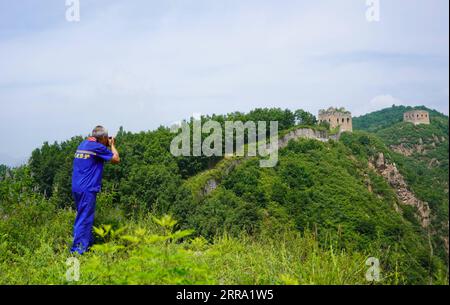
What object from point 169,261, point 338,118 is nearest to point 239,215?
point 169,261

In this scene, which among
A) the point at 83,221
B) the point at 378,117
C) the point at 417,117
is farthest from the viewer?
the point at 378,117

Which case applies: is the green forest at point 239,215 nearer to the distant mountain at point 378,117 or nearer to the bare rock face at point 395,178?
the bare rock face at point 395,178

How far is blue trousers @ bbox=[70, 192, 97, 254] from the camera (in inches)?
207

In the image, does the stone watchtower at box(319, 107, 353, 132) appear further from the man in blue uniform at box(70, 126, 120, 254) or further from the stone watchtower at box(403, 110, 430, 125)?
the man in blue uniform at box(70, 126, 120, 254)

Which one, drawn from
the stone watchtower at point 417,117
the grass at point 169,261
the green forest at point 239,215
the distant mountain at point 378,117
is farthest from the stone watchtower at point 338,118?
the grass at point 169,261

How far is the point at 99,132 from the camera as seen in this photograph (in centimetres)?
548

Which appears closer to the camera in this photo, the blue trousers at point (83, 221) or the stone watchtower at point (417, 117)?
the blue trousers at point (83, 221)

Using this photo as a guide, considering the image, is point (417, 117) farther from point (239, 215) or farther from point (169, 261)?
point (169, 261)

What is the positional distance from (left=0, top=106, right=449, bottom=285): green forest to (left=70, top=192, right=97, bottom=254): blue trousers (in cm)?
18

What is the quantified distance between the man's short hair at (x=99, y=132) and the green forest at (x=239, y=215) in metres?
1.10

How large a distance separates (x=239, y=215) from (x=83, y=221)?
18931mm

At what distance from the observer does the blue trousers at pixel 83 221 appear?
527cm
